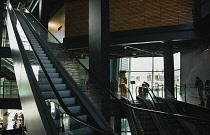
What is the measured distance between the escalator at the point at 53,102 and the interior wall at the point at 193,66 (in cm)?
685

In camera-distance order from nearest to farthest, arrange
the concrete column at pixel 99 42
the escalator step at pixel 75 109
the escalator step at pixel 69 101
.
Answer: the escalator step at pixel 75 109
the escalator step at pixel 69 101
the concrete column at pixel 99 42

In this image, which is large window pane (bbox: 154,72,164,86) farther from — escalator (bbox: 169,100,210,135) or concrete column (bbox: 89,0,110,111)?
concrete column (bbox: 89,0,110,111)

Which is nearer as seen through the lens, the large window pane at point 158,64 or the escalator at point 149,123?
the escalator at point 149,123

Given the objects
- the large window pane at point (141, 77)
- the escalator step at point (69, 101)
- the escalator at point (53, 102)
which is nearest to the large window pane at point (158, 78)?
the large window pane at point (141, 77)

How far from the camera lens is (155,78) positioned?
2147cm

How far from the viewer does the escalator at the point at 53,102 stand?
4012mm

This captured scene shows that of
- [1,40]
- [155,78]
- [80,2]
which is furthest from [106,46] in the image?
[155,78]

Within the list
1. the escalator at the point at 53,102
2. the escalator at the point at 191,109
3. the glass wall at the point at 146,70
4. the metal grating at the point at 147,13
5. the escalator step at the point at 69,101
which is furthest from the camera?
the glass wall at the point at 146,70

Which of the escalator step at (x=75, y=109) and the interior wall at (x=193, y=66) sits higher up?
the interior wall at (x=193, y=66)

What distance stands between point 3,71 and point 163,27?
676 inches

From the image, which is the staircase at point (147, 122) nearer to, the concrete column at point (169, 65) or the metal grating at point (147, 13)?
the metal grating at point (147, 13)

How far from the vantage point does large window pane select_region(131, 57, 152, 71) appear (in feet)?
70.8

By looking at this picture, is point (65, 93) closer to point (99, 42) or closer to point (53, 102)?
point (53, 102)

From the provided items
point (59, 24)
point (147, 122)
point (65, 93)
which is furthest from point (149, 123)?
point (59, 24)
